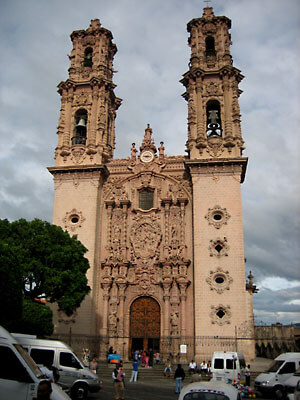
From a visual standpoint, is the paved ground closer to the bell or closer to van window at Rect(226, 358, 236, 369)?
van window at Rect(226, 358, 236, 369)

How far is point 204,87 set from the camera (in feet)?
114

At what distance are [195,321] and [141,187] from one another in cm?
1085

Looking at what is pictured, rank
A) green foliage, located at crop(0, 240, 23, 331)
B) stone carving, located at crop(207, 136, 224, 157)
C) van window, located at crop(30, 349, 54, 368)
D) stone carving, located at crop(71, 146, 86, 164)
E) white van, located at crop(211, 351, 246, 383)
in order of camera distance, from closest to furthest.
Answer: van window, located at crop(30, 349, 54, 368) → green foliage, located at crop(0, 240, 23, 331) → white van, located at crop(211, 351, 246, 383) → stone carving, located at crop(207, 136, 224, 157) → stone carving, located at crop(71, 146, 86, 164)

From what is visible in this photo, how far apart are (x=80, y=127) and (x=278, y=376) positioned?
2556cm

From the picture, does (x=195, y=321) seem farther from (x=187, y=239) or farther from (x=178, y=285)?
(x=187, y=239)

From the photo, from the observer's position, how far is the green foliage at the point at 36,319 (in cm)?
2120

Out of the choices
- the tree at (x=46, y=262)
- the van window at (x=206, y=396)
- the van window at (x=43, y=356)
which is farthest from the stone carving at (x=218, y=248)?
the van window at (x=206, y=396)

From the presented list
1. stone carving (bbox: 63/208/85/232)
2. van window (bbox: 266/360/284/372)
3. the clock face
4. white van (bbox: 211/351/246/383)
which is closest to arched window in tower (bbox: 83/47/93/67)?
the clock face

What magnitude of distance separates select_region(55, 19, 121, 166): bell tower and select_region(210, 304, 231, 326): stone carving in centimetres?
1427

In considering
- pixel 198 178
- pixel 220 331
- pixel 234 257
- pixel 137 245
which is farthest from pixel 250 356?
pixel 198 178

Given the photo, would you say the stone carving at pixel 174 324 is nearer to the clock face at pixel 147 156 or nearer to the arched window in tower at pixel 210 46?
the clock face at pixel 147 156

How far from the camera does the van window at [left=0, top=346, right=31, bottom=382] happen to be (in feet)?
25.6

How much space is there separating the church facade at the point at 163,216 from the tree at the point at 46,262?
592cm

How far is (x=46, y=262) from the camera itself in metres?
23.5
